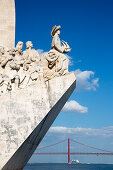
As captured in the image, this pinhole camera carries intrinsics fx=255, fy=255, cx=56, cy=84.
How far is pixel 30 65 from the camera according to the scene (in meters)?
7.45

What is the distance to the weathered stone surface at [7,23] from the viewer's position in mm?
9305

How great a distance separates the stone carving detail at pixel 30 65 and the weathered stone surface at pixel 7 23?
51.5 inches

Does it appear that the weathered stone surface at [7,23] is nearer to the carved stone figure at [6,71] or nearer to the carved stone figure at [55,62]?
the carved stone figure at [6,71]

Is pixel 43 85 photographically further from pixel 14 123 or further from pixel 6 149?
pixel 6 149

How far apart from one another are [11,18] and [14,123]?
5299 millimetres

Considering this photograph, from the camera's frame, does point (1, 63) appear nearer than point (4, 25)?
Yes

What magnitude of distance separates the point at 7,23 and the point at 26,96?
458 cm

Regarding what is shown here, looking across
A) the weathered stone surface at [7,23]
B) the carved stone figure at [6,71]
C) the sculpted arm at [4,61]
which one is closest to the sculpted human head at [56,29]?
the carved stone figure at [6,71]

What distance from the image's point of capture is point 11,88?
22.0 ft

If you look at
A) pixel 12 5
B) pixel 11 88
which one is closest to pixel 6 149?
pixel 11 88

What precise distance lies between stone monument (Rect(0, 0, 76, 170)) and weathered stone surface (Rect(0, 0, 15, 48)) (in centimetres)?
165

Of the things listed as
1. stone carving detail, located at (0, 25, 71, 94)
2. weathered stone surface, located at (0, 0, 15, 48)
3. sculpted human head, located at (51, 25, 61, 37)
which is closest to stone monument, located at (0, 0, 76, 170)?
stone carving detail, located at (0, 25, 71, 94)

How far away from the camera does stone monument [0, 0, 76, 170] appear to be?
5.78m

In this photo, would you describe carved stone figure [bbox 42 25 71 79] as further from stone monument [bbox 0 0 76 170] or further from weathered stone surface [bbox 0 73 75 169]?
weathered stone surface [bbox 0 73 75 169]
